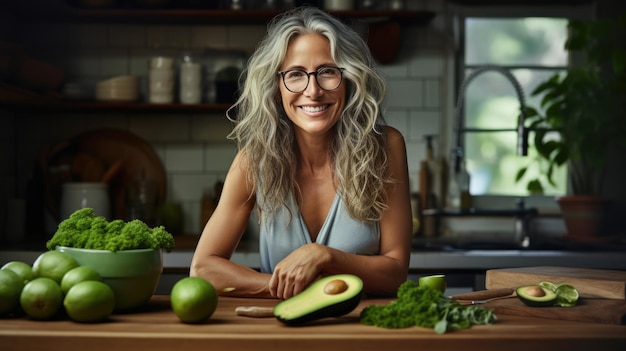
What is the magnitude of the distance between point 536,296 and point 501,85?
9.04ft

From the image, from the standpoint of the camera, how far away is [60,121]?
4168mm

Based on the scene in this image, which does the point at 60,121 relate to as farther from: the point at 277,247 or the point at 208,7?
the point at 277,247

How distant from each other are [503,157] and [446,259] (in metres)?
1.10

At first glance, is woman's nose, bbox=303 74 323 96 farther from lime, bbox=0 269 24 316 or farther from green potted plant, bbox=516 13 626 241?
green potted plant, bbox=516 13 626 241

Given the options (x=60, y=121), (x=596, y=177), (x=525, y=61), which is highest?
(x=525, y=61)

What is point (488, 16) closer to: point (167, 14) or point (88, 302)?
point (167, 14)

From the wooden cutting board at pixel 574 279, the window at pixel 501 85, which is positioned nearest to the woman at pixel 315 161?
the wooden cutting board at pixel 574 279

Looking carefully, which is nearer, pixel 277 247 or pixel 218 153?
pixel 277 247

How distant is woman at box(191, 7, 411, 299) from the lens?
2162 millimetres

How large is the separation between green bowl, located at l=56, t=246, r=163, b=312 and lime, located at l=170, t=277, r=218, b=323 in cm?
14

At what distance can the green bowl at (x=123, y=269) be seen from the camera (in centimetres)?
156

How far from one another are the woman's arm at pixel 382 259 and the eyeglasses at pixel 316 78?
257 millimetres

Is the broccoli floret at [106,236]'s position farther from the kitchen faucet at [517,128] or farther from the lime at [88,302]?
the kitchen faucet at [517,128]

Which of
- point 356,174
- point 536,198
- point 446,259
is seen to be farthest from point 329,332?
point 536,198
